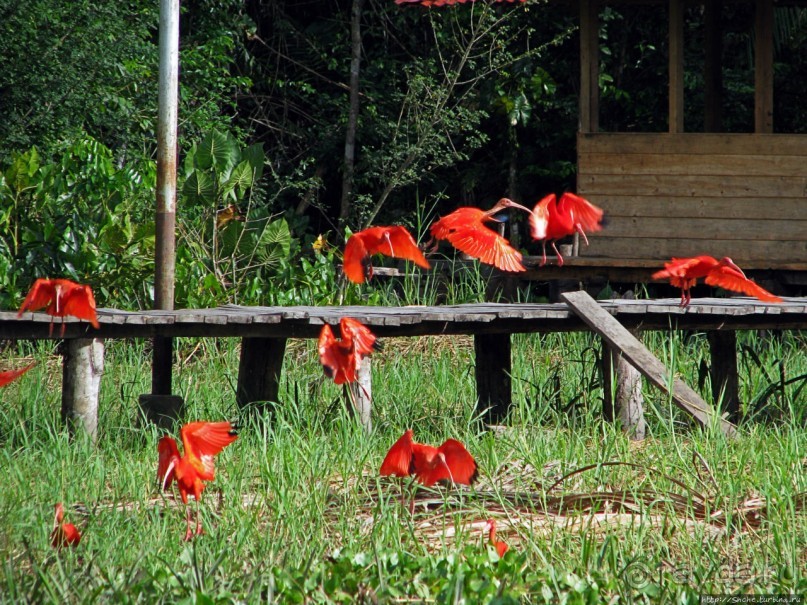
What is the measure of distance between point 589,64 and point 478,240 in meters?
5.21

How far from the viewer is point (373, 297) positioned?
8.78 metres

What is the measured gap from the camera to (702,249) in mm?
8711

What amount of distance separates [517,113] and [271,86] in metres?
3.15

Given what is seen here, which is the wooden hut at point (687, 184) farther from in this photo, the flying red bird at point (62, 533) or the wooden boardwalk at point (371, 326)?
the flying red bird at point (62, 533)

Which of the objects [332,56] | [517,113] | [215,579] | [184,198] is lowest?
[215,579]

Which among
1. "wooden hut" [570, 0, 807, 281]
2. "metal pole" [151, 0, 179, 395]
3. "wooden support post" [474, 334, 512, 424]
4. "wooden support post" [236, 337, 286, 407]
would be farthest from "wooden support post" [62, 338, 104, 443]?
"wooden hut" [570, 0, 807, 281]

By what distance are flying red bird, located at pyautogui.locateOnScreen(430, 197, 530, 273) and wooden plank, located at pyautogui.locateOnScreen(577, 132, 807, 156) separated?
490cm

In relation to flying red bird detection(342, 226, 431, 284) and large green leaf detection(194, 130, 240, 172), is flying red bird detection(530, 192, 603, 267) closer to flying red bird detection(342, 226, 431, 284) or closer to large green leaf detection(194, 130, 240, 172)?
flying red bird detection(342, 226, 431, 284)

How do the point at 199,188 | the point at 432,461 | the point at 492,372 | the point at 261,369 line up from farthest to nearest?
the point at 199,188
the point at 492,372
the point at 261,369
the point at 432,461

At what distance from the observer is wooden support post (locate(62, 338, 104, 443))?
5062 millimetres

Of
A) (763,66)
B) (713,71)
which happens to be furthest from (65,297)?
(713,71)

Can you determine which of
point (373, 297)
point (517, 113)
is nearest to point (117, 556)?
point (373, 297)

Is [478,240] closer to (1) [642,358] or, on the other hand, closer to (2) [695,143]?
(1) [642,358]

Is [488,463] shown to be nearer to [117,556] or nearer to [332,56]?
[117,556]
